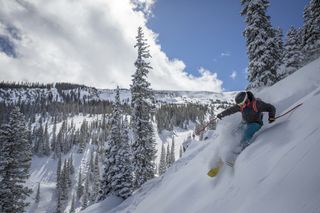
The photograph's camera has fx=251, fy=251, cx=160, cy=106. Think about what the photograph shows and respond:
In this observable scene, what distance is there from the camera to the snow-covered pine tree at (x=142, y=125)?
24391 millimetres

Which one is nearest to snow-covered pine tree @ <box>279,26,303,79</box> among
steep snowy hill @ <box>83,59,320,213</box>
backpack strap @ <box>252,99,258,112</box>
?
steep snowy hill @ <box>83,59,320,213</box>

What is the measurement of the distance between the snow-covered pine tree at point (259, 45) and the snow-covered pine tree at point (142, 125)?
33.2 ft

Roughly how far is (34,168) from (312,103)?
448ft

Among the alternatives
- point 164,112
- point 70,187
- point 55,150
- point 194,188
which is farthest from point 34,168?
point 194,188

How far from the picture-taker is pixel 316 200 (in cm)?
361

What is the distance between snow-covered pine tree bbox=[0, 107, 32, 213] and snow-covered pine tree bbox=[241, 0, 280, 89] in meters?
21.7

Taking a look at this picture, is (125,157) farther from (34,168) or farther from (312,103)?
(34,168)

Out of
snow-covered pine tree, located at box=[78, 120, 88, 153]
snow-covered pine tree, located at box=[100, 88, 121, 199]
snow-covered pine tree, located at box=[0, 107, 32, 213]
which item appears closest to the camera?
snow-covered pine tree, located at box=[0, 107, 32, 213]

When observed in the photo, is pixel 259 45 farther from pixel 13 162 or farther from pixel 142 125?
pixel 13 162

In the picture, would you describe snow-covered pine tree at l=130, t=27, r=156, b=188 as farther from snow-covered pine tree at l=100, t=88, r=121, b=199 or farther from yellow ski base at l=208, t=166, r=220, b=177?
yellow ski base at l=208, t=166, r=220, b=177

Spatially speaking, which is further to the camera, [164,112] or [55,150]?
[164,112]

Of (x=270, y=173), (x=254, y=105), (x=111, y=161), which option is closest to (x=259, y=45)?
(x=111, y=161)

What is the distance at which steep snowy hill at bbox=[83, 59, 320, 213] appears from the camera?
13.7 ft

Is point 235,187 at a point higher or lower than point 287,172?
lower
